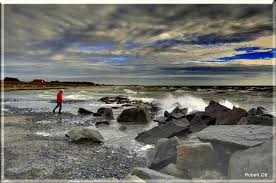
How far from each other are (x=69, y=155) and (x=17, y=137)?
12.4 feet

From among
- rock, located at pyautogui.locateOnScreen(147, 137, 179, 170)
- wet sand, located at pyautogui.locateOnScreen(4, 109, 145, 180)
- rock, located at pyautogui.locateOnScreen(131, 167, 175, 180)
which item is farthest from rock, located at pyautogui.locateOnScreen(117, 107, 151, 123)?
rock, located at pyautogui.locateOnScreen(131, 167, 175, 180)

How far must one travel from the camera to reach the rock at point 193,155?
6902mm

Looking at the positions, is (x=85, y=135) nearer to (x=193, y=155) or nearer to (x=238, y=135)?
(x=193, y=155)

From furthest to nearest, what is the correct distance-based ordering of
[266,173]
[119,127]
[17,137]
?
1. [119,127]
2. [17,137]
3. [266,173]

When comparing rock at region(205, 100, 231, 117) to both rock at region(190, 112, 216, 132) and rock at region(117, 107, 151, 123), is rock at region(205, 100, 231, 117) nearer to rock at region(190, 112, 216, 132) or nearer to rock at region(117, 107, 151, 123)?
rock at region(190, 112, 216, 132)

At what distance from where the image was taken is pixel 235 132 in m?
8.02

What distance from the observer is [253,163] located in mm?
5836

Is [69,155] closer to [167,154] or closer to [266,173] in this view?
[167,154]

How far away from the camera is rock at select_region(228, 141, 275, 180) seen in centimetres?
556

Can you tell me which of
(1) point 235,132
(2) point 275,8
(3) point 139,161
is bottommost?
(3) point 139,161

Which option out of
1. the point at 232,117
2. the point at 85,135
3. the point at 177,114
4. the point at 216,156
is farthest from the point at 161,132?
the point at 177,114

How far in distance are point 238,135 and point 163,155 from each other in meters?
2.12

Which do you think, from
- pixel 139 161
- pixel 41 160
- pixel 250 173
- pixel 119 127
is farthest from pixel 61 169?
pixel 119 127

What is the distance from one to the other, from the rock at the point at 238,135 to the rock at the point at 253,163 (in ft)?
1.63
